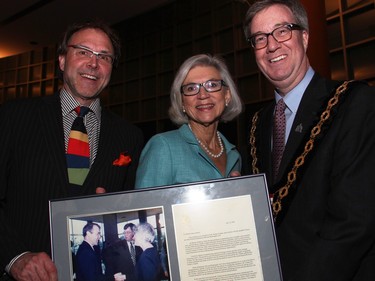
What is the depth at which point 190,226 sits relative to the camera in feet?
3.94

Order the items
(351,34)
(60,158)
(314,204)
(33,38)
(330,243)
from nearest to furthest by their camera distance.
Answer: (330,243) → (314,204) → (60,158) → (351,34) → (33,38)

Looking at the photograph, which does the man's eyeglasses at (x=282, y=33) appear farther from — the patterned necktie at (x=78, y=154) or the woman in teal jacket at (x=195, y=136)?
the patterned necktie at (x=78, y=154)

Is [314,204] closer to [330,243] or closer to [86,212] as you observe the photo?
[330,243]

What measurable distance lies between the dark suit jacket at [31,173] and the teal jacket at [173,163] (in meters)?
0.18

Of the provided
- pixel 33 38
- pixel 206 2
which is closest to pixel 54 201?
pixel 206 2

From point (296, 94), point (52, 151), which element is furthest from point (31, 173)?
point (296, 94)

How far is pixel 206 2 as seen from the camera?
7.02 metres

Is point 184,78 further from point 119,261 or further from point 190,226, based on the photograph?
point 119,261

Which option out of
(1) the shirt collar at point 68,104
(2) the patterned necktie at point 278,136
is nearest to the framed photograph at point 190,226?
(2) the patterned necktie at point 278,136

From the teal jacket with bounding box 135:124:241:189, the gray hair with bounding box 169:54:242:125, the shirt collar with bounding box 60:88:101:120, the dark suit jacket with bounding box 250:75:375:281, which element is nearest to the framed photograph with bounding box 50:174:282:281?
the dark suit jacket with bounding box 250:75:375:281

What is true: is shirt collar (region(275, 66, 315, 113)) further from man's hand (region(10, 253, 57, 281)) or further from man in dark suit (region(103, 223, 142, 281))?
man's hand (region(10, 253, 57, 281))

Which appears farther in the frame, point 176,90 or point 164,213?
point 176,90

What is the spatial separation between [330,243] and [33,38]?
8.79 metres

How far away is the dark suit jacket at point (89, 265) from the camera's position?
1.20 metres
